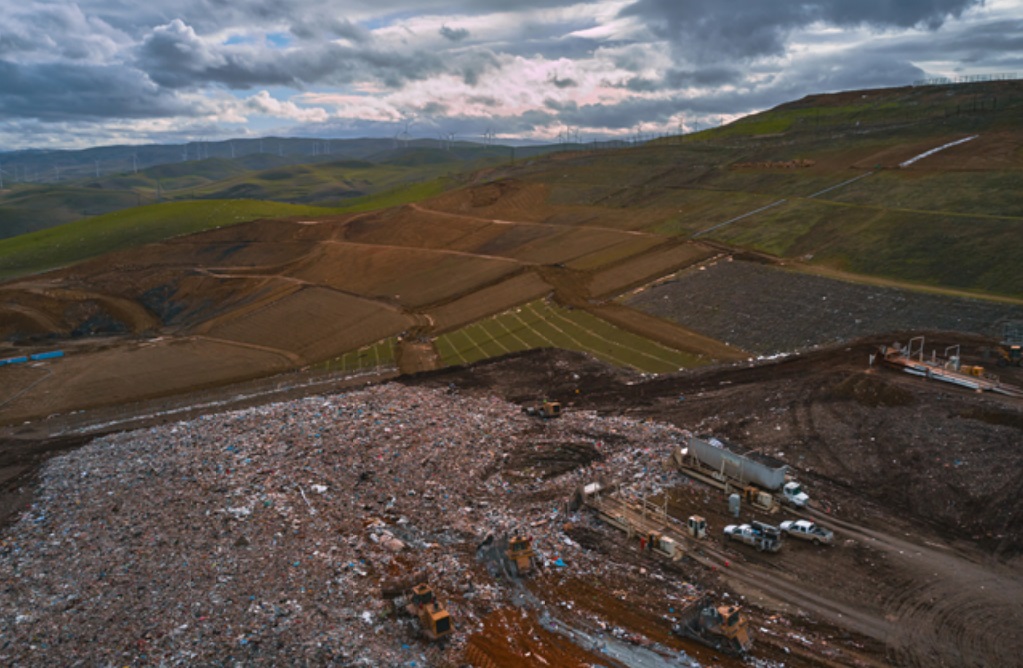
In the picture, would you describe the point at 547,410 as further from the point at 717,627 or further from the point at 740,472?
the point at 717,627

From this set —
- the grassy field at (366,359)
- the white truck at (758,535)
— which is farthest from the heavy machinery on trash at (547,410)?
the grassy field at (366,359)

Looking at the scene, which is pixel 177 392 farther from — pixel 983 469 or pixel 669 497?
pixel 983 469

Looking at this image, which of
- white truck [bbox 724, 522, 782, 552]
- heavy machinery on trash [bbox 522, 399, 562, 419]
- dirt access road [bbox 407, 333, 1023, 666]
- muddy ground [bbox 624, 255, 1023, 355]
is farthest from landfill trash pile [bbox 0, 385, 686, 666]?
muddy ground [bbox 624, 255, 1023, 355]

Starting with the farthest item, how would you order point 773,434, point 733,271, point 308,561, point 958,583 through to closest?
point 733,271, point 773,434, point 308,561, point 958,583

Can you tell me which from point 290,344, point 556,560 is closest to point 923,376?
point 556,560

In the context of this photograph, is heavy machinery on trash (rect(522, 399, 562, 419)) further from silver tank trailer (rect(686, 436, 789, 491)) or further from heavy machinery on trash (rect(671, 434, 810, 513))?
silver tank trailer (rect(686, 436, 789, 491))
